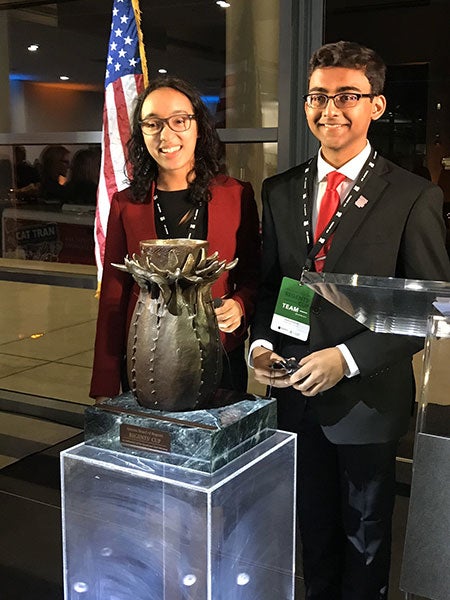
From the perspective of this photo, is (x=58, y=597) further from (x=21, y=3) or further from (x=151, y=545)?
(x=21, y=3)

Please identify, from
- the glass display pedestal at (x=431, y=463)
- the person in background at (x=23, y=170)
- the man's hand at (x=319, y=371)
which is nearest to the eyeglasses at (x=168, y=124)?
the man's hand at (x=319, y=371)

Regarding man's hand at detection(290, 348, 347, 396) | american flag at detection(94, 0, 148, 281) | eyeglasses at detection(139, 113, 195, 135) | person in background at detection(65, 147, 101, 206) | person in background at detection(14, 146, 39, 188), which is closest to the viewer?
man's hand at detection(290, 348, 347, 396)

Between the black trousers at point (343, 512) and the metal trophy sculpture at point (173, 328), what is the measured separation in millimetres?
551

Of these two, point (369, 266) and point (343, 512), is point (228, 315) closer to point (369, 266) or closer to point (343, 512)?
point (369, 266)

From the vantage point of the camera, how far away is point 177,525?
58.1 inches

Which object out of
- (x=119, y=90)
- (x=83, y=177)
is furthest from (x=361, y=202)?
(x=83, y=177)

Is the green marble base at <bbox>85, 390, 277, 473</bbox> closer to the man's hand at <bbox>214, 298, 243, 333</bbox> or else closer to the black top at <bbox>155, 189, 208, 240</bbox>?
the man's hand at <bbox>214, 298, 243, 333</bbox>

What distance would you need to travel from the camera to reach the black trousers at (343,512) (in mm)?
1935

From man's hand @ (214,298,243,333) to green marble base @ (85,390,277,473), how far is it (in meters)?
0.34

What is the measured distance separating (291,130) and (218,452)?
6.97 ft

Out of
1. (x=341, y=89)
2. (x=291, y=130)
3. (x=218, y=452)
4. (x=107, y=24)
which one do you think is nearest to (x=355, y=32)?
(x=291, y=130)

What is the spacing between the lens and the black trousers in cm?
193

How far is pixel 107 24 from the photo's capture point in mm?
5180

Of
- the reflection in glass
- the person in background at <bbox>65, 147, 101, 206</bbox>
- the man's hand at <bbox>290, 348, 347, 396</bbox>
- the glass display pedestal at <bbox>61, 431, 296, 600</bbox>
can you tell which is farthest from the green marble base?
the person in background at <bbox>65, 147, 101, 206</bbox>
